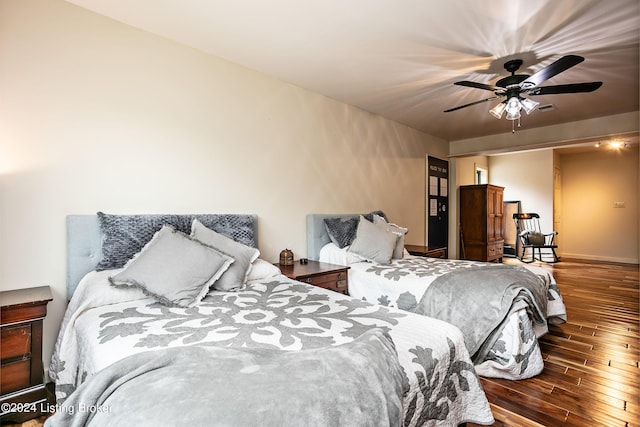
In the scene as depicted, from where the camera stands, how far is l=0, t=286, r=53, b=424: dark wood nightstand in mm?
1549

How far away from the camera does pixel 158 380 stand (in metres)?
0.87

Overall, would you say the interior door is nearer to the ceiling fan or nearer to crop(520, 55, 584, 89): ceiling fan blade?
the ceiling fan

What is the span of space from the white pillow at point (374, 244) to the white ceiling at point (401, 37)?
5.23ft

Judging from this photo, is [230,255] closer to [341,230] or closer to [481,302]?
[341,230]

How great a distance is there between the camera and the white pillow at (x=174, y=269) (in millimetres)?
1760

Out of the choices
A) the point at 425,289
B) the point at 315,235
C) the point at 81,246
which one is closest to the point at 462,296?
the point at 425,289

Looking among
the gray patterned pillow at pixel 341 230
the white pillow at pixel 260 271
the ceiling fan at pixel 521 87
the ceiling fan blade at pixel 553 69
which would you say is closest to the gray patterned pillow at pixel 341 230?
→ the gray patterned pillow at pixel 341 230

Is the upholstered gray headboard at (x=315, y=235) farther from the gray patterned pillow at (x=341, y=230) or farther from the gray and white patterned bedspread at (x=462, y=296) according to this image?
the gray and white patterned bedspread at (x=462, y=296)

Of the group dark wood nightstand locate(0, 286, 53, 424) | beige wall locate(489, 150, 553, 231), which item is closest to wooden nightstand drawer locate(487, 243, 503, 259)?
beige wall locate(489, 150, 553, 231)

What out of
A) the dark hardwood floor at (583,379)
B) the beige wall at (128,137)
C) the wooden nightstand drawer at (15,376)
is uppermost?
the beige wall at (128,137)

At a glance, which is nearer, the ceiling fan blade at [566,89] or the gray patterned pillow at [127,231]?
the gray patterned pillow at [127,231]

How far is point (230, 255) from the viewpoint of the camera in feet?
7.22

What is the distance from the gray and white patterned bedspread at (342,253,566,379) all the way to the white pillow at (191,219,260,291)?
3.72 ft

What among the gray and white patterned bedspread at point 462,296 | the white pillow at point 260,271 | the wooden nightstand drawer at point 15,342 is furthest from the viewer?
the white pillow at point 260,271
